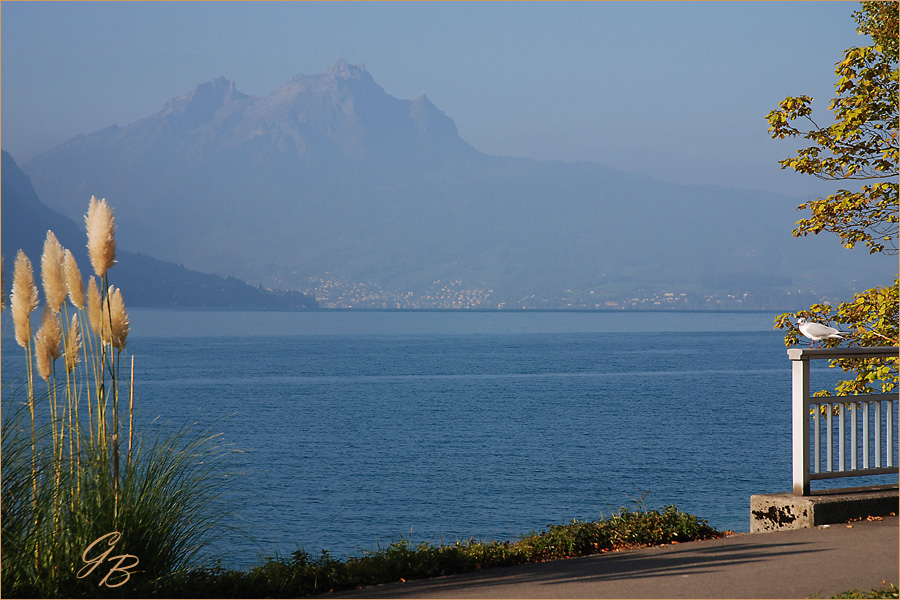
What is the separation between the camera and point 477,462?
32.4m

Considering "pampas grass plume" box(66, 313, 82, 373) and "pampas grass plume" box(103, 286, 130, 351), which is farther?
"pampas grass plume" box(66, 313, 82, 373)

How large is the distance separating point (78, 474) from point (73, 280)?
3.63ft

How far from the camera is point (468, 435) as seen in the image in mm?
39500

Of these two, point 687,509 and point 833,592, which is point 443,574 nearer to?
point 833,592

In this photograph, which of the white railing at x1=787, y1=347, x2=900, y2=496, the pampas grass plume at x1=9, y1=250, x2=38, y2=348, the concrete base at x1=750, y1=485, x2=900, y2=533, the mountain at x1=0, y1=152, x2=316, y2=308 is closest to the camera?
the pampas grass plume at x1=9, y1=250, x2=38, y2=348

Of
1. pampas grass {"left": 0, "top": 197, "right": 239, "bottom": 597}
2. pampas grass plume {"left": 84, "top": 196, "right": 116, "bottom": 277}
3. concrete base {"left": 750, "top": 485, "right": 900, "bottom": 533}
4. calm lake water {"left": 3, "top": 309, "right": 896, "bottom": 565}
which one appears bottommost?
calm lake water {"left": 3, "top": 309, "right": 896, "bottom": 565}

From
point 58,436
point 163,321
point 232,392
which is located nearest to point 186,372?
point 232,392

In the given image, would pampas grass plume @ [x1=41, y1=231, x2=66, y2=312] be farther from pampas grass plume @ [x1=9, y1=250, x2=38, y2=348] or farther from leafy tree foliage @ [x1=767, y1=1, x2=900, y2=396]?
leafy tree foliage @ [x1=767, y1=1, x2=900, y2=396]

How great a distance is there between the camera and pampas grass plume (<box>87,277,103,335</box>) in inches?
197

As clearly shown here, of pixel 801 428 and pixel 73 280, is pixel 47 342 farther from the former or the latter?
pixel 801 428

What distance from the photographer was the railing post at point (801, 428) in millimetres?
6715

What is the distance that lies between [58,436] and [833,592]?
4605mm
